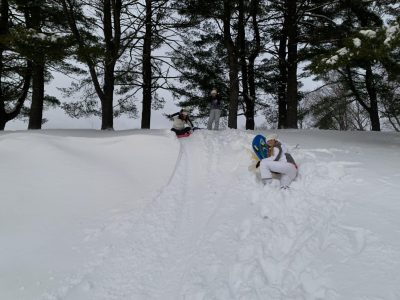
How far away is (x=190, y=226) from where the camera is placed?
18.0 feet

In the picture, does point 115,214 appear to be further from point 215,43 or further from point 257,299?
point 215,43

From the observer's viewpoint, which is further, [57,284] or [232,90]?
[232,90]

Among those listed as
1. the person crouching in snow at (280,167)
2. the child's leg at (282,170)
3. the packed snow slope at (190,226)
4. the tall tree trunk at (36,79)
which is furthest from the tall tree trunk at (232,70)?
the child's leg at (282,170)

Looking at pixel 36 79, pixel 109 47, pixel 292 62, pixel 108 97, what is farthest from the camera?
pixel 292 62

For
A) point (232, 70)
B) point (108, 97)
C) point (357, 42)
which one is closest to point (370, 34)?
point (357, 42)

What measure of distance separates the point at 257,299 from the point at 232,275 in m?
0.50

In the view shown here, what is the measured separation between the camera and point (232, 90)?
574 inches

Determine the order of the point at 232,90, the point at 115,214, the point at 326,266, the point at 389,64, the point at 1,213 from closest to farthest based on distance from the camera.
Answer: the point at 326,266 < the point at 1,213 < the point at 115,214 < the point at 389,64 < the point at 232,90

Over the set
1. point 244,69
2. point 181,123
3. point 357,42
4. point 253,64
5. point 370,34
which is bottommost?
point 181,123

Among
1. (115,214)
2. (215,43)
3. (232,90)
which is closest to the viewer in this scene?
(115,214)

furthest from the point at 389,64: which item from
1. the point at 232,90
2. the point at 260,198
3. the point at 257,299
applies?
the point at 257,299

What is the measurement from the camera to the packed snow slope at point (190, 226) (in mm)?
3881

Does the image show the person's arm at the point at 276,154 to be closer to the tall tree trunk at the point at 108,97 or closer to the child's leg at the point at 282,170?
the child's leg at the point at 282,170

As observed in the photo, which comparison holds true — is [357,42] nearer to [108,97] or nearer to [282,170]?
[282,170]
